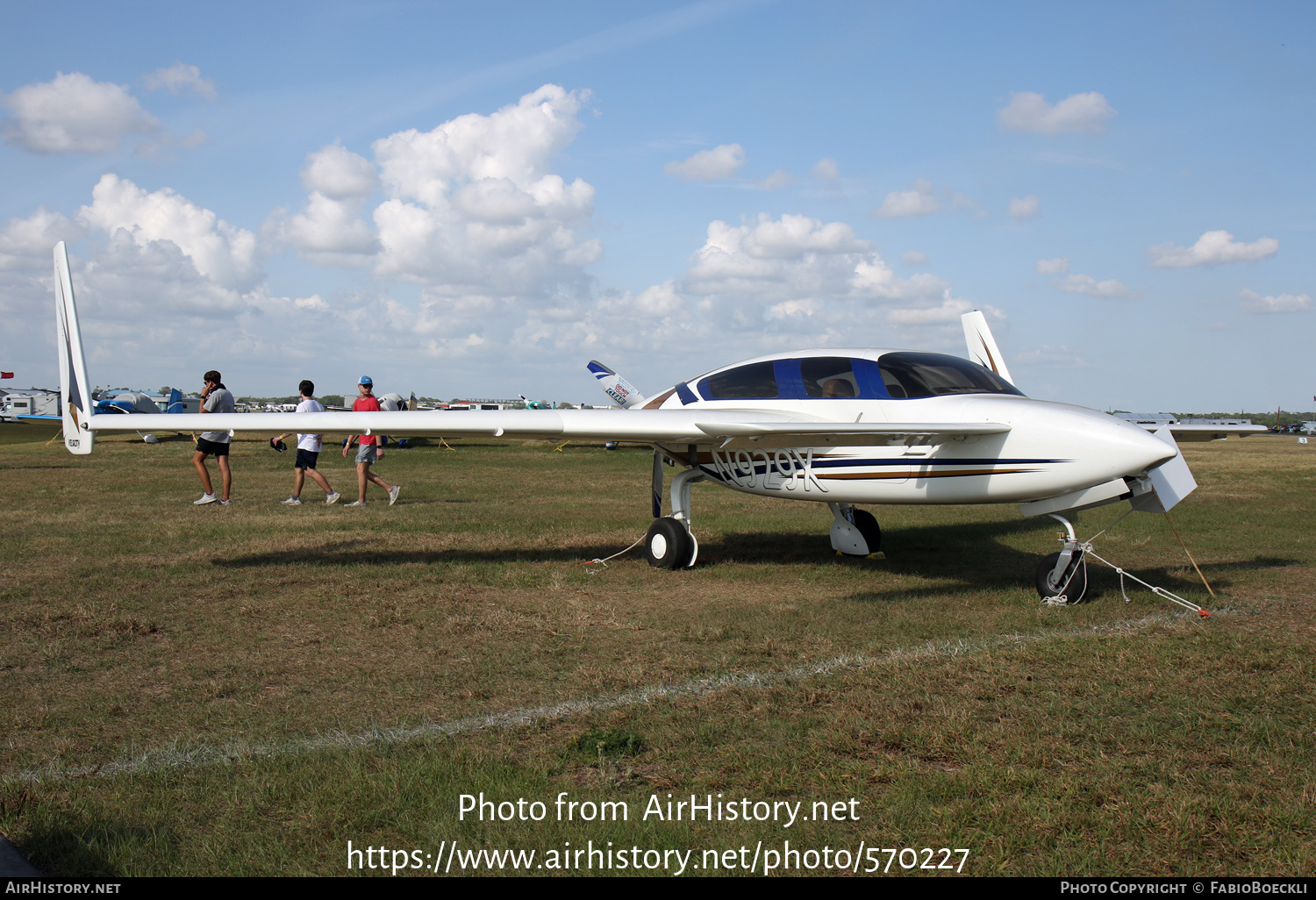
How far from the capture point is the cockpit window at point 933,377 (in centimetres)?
701

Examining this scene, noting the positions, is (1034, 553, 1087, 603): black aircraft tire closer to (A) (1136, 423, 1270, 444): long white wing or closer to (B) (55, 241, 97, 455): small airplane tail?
(A) (1136, 423, 1270, 444): long white wing

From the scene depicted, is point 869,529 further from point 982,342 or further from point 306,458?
point 306,458

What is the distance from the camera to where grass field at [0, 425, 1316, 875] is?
291 centimetres

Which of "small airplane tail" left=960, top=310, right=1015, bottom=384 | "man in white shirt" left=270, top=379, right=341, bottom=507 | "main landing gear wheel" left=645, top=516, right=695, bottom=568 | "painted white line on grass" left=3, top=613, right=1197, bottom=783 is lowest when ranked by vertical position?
"painted white line on grass" left=3, top=613, right=1197, bottom=783

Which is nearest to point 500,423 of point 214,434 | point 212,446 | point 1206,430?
point 1206,430

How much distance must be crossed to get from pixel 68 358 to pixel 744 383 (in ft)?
21.6

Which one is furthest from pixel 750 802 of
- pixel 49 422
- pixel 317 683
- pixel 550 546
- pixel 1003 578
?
pixel 49 422

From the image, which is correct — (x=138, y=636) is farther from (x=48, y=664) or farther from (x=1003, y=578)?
(x=1003, y=578)

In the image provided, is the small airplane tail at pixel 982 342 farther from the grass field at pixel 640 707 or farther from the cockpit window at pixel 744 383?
the cockpit window at pixel 744 383

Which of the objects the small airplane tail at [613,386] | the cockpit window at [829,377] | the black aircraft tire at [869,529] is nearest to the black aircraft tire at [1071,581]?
the cockpit window at [829,377]

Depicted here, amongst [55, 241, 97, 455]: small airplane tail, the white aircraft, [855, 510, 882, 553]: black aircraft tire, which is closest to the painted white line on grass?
the white aircraft

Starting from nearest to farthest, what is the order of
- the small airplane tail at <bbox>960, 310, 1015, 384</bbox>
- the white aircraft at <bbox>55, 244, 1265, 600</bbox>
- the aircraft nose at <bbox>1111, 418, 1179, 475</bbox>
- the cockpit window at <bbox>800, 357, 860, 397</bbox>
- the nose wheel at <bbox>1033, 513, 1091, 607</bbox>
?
the aircraft nose at <bbox>1111, 418, 1179, 475</bbox>, the white aircraft at <bbox>55, 244, 1265, 600</bbox>, the nose wheel at <bbox>1033, 513, 1091, 607</bbox>, the cockpit window at <bbox>800, 357, 860, 397</bbox>, the small airplane tail at <bbox>960, 310, 1015, 384</bbox>

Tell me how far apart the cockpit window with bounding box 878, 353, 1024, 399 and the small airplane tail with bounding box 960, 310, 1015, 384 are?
4.53 m

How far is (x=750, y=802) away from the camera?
125 inches
